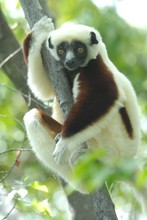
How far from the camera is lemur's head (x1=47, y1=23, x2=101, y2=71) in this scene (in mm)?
5305

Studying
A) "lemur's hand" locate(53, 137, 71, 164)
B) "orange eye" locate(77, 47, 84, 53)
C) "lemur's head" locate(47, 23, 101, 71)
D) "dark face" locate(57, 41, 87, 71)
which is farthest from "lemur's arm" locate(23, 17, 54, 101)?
"lemur's hand" locate(53, 137, 71, 164)

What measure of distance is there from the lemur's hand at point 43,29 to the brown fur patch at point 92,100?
1.93 ft

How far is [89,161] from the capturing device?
229 centimetres

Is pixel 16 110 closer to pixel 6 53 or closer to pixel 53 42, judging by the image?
pixel 6 53

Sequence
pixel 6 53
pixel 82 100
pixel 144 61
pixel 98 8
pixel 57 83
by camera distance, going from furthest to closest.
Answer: pixel 144 61 → pixel 6 53 → pixel 98 8 → pixel 82 100 → pixel 57 83

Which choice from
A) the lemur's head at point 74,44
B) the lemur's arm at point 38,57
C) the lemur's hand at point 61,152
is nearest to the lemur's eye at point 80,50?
the lemur's head at point 74,44

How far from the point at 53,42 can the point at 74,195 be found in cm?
292

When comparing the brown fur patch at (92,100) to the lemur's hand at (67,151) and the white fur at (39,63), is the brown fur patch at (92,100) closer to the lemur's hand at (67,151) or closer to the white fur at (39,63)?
the lemur's hand at (67,151)

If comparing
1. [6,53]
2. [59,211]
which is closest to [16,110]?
[59,211]

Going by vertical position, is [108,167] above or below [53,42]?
above

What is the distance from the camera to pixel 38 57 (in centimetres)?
534

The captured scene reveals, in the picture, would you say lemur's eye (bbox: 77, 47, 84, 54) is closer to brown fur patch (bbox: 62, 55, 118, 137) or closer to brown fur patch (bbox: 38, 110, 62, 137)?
brown fur patch (bbox: 62, 55, 118, 137)

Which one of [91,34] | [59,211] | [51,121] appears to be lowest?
[59,211]

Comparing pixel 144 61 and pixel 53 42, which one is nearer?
pixel 53 42
